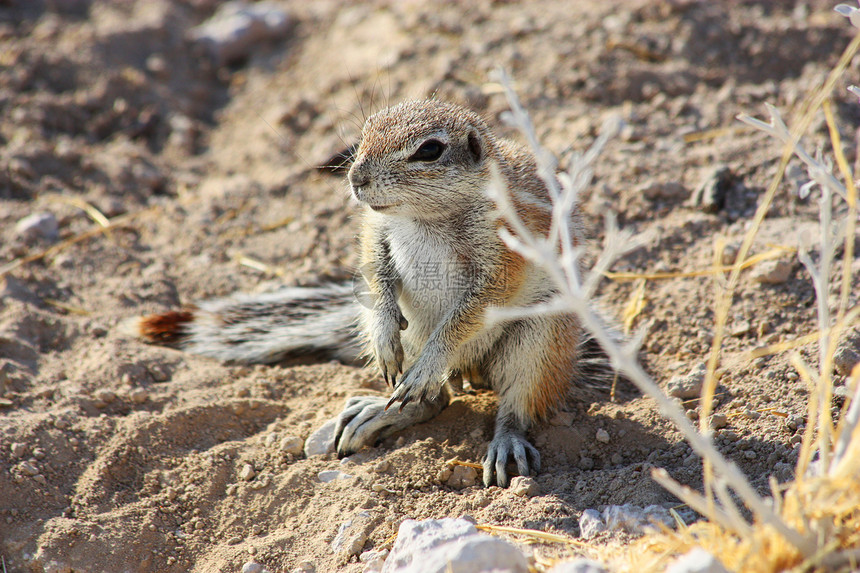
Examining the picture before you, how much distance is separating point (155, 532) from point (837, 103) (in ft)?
14.2

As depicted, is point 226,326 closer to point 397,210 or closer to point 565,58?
point 397,210

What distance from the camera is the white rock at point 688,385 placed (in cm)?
320

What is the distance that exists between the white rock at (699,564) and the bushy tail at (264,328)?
219 centimetres

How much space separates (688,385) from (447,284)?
115 cm

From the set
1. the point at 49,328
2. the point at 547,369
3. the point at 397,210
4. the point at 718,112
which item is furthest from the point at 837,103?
the point at 49,328

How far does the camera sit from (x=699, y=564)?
173cm

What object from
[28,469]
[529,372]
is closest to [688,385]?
[529,372]

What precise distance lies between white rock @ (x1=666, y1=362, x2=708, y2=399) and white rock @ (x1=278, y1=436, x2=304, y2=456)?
1660 mm

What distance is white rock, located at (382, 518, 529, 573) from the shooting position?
203cm

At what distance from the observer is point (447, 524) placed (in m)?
2.35

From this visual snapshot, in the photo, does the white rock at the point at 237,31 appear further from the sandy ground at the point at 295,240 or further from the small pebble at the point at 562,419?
the small pebble at the point at 562,419

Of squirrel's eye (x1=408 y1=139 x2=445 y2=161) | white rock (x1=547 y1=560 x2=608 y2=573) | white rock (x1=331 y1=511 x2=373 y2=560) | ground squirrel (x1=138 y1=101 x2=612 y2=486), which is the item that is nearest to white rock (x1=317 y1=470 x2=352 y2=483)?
ground squirrel (x1=138 y1=101 x2=612 y2=486)

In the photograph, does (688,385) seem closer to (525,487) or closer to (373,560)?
(525,487)

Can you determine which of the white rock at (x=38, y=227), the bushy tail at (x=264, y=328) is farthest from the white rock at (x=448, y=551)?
the white rock at (x=38, y=227)
